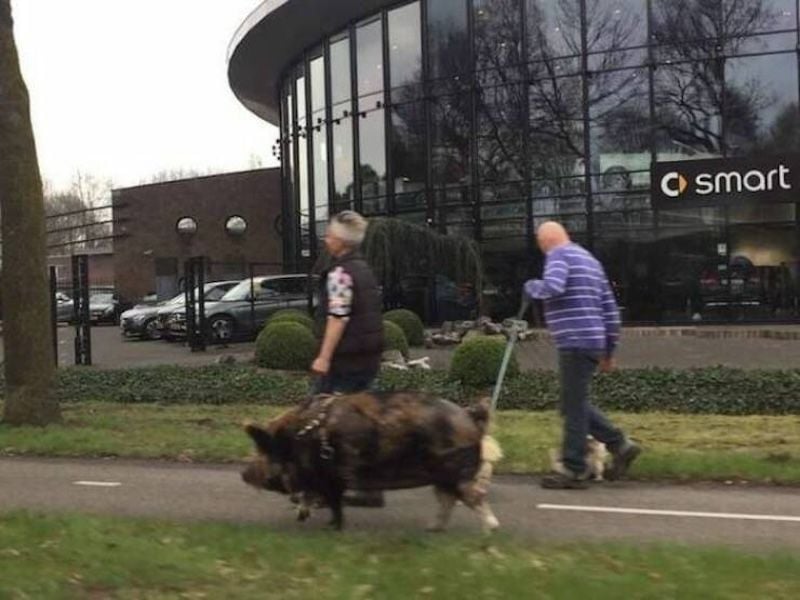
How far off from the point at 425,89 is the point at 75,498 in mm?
20483

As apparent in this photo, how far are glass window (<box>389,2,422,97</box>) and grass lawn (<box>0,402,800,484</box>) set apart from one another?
16208mm

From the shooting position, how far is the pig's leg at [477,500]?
6.01 metres

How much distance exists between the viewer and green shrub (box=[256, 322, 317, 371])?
17.3 meters

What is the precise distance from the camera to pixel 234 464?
8.91 m

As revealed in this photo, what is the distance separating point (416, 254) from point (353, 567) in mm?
18106

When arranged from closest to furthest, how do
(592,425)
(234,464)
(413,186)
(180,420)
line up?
1. (592,425)
2. (234,464)
3. (180,420)
4. (413,186)

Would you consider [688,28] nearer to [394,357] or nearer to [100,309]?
[394,357]

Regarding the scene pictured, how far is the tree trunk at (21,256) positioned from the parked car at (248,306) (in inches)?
475

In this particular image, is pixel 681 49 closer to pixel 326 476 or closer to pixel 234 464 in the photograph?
pixel 234 464

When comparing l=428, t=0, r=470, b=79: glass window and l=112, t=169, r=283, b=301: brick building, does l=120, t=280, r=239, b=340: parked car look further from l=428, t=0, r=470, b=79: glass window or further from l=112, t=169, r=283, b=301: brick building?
l=112, t=169, r=283, b=301: brick building

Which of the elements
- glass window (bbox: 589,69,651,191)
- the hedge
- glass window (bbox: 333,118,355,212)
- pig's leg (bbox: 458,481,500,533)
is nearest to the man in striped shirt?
pig's leg (bbox: 458,481,500,533)

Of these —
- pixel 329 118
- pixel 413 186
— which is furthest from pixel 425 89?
pixel 329 118

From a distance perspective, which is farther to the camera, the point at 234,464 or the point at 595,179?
the point at 595,179

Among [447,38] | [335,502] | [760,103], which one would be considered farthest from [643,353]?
[335,502]
